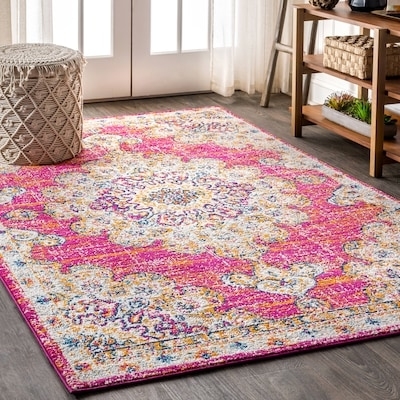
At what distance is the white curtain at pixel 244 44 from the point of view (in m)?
4.96

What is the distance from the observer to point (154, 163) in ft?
12.8

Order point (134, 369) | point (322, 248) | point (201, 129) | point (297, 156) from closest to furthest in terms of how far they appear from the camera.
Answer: point (134, 369), point (322, 248), point (297, 156), point (201, 129)

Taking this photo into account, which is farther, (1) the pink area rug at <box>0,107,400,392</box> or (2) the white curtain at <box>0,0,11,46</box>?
(2) the white curtain at <box>0,0,11,46</box>

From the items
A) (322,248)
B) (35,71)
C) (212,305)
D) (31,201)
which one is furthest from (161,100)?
(212,305)

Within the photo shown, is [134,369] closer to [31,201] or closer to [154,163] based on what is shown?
[31,201]

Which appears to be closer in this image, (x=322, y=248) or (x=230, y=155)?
(x=322, y=248)

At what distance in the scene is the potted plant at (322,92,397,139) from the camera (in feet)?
12.8

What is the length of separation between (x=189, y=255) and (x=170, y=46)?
7.35 feet

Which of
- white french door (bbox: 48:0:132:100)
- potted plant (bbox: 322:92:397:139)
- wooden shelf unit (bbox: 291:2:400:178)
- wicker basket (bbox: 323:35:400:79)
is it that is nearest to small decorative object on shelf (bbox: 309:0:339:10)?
wooden shelf unit (bbox: 291:2:400:178)

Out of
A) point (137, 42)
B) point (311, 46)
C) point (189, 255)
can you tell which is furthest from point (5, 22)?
point (189, 255)

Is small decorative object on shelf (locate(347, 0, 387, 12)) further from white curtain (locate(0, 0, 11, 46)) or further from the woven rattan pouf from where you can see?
white curtain (locate(0, 0, 11, 46))

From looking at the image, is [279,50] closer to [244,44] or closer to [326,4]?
[244,44]

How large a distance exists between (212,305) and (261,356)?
0.30m

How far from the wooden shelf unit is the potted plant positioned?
0.09 feet
